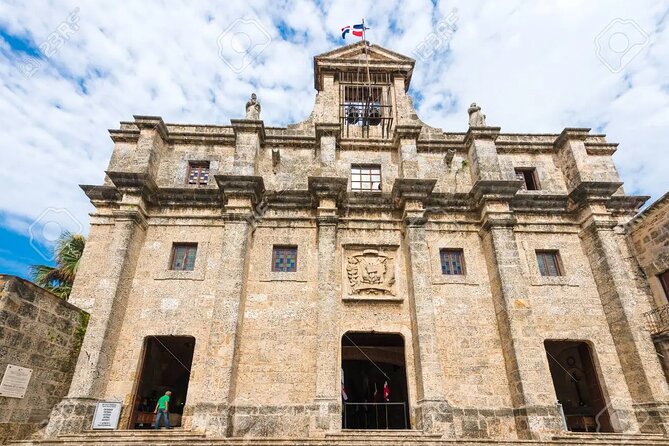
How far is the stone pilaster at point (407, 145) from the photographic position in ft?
44.2

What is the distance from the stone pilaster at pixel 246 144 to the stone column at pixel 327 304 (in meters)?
2.31

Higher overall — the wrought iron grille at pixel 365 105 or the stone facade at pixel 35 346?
the wrought iron grille at pixel 365 105

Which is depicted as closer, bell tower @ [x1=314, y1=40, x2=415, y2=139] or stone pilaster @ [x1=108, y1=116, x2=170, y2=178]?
stone pilaster @ [x1=108, y1=116, x2=170, y2=178]

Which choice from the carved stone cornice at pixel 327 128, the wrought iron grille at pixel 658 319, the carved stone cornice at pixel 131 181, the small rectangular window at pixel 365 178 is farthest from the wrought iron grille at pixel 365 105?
the wrought iron grille at pixel 658 319

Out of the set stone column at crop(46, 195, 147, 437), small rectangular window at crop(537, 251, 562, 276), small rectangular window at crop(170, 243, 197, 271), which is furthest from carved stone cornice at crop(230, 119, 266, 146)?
small rectangular window at crop(537, 251, 562, 276)

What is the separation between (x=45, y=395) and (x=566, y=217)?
1658 cm

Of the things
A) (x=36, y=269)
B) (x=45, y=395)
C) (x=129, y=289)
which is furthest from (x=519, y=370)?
(x=36, y=269)

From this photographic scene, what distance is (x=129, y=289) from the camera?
1173cm

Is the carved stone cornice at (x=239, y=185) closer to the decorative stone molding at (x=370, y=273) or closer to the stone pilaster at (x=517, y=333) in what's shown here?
the decorative stone molding at (x=370, y=273)

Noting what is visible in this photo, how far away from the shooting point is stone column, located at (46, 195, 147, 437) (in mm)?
9625

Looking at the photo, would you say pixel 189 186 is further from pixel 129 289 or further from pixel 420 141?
pixel 420 141

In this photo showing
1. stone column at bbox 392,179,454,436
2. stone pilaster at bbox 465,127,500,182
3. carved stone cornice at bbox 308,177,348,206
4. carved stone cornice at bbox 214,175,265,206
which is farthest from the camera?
stone pilaster at bbox 465,127,500,182

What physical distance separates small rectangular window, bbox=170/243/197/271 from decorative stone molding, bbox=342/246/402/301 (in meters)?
4.93

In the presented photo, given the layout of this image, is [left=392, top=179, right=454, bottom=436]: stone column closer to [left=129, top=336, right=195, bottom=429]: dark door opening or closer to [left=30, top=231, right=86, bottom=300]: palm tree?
[left=129, top=336, right=195, bottom=429]: dark door opening
